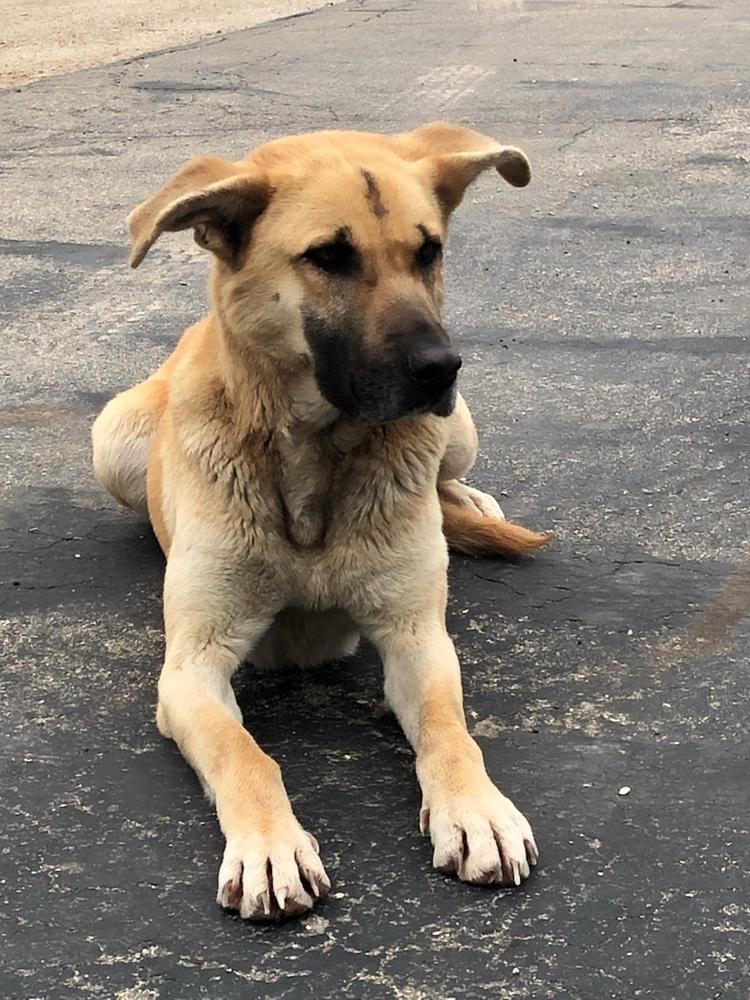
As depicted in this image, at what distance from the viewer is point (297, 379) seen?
385 centimetres

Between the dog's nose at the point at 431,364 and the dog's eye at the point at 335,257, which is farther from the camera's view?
the dog's eye at the point at 335,257

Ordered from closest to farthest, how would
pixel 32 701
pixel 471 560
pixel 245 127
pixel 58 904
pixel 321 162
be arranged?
pixel 58 904 < pixel 321 162 < pixel 32 701 < pixel 471 560 < pixel 245 127

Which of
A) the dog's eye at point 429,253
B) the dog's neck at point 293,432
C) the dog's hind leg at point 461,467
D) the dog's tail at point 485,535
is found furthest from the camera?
the dog's hind leg at point 461,467

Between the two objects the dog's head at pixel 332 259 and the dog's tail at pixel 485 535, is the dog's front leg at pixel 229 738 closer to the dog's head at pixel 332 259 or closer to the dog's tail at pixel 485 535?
the dog's head at pixel 332 259

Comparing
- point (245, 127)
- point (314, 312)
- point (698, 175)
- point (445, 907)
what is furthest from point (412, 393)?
point (245, 127)

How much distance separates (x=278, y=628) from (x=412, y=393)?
0.90 metres

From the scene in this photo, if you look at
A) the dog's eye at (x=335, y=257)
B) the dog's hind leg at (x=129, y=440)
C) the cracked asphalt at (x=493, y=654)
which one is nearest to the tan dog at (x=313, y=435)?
the dog's eye at (x=335, y=257)

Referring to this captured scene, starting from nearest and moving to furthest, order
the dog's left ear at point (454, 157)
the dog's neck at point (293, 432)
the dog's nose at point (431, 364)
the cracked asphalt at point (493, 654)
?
the cracked asphalt at point (493, 654) → the dog's nose at point (431, 364) → the dog's neck at point (293, 432) → the dog's left ear at point (454, 157)

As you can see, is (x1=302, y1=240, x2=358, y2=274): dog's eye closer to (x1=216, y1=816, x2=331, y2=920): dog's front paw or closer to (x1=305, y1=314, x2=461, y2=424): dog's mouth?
(x1=305, y1=314, x2=461, y2=424): dog's mouth

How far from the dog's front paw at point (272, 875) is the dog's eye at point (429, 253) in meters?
1.49

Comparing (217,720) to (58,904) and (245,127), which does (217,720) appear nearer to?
(58,904)

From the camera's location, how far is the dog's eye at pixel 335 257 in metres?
3.66

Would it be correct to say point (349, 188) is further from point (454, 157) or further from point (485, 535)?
point (485, 535)

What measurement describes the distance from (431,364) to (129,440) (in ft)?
5.73
